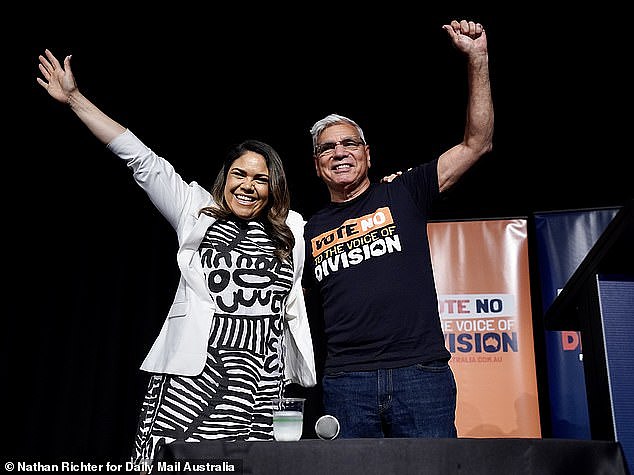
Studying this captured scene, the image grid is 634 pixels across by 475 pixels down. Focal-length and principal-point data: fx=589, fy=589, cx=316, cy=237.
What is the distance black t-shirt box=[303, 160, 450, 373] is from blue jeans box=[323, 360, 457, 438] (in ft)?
0.12

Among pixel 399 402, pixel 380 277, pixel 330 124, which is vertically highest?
pixel 330 124

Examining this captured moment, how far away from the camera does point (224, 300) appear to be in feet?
5.62

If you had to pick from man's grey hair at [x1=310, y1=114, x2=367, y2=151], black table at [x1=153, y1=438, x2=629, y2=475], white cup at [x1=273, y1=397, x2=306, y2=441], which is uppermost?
man's grey hair at [x1=310, y1=114, x2=367, y2=151]

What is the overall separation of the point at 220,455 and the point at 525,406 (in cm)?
256

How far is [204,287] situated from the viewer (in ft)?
5.62

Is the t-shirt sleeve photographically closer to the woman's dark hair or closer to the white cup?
the woman's dark hair

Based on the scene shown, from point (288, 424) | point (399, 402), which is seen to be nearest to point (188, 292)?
point (288, 424)

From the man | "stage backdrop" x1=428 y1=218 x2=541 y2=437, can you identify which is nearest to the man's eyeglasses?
the man

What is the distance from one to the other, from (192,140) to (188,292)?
7.62 feet

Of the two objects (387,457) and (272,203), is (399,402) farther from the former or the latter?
(272,203)

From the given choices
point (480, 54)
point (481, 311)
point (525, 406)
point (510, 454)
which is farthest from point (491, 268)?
point (510, 454)

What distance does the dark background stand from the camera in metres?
3.46

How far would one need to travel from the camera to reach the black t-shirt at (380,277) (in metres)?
1.80

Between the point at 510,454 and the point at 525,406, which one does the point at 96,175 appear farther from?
the point at 510,454
